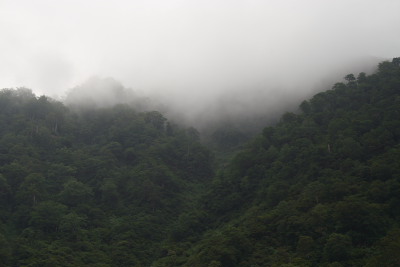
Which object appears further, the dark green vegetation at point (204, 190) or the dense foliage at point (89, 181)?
the dense foliage at point (89, 181)

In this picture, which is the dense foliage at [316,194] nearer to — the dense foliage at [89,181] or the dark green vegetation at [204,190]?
the dark green vegetation at [204,190]

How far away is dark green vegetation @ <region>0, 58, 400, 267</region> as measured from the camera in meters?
43.3

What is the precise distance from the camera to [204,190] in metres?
73.0

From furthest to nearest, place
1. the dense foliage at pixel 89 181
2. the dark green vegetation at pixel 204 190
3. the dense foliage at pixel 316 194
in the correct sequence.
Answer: the dense foliage at pixel 89 181, the dark green vegetation at pixel 204 190, the dense foliage at pixel 316 194

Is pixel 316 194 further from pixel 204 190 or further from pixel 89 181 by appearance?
pixel 89 181

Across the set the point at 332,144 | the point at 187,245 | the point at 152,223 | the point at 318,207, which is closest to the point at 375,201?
the point at 318,207

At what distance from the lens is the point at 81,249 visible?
169 feet

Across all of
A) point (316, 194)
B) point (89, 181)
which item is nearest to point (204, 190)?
point (89, 181)

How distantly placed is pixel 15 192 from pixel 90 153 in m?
19.1

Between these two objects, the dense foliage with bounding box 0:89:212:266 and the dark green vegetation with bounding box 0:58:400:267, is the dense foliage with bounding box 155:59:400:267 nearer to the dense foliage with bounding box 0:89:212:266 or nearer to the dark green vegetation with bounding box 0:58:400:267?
the dark green vegetation with bounding box 0:58:400:267

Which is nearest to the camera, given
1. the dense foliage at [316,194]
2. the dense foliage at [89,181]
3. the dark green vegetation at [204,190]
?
the dense foliage at [316,194]

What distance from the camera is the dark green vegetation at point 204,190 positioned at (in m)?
43.3

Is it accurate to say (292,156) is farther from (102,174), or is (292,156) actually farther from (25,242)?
(25,242)

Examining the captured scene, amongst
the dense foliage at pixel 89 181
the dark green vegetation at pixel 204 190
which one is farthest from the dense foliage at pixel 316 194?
the dense foliage at pixel 89 181
